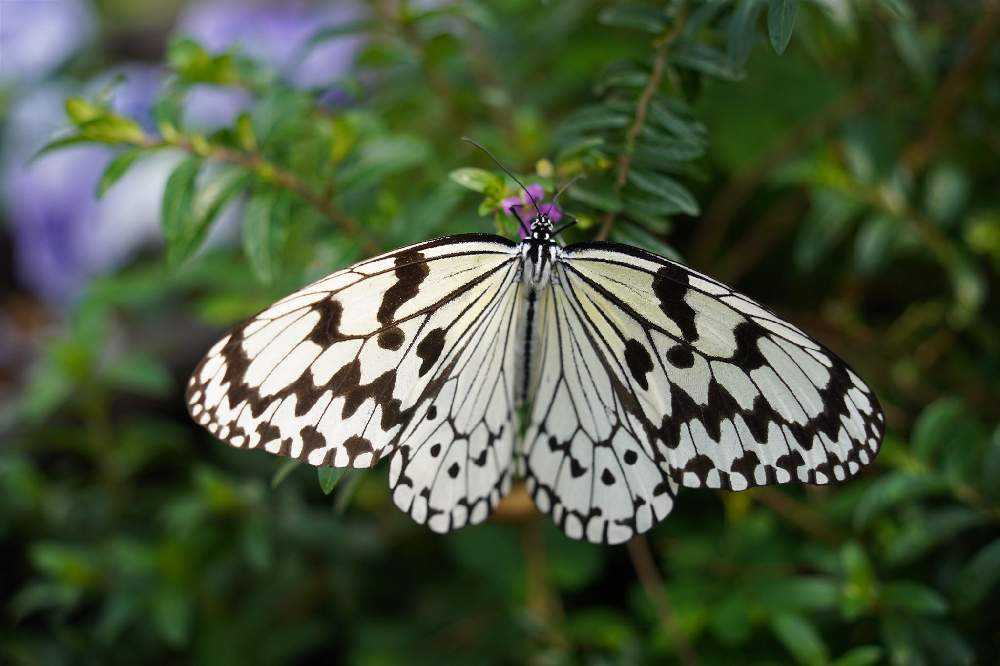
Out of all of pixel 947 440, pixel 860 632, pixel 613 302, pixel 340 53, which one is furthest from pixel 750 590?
pixel 340 53

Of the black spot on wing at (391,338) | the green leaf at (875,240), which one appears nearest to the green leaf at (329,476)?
the black spot on wing at (391,338)

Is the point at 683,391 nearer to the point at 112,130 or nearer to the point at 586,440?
the point at 586,440

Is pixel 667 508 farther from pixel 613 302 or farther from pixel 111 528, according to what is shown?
pixel 111 528

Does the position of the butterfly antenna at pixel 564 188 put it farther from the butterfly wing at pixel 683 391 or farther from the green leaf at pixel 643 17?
the green leaf at pixel 643 17

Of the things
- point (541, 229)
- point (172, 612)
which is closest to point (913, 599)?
point (541, 229)

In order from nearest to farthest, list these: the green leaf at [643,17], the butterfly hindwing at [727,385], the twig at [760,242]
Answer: the butterfly hindwing at [727,385] < the green leaf at [643,17] < the twig at [760,242]

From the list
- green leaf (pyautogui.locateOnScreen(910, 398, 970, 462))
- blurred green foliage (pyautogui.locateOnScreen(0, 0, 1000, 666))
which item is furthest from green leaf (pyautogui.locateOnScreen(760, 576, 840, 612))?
green leaf (pyautogui.locateOnScreen(910, 398, 970, 462))
